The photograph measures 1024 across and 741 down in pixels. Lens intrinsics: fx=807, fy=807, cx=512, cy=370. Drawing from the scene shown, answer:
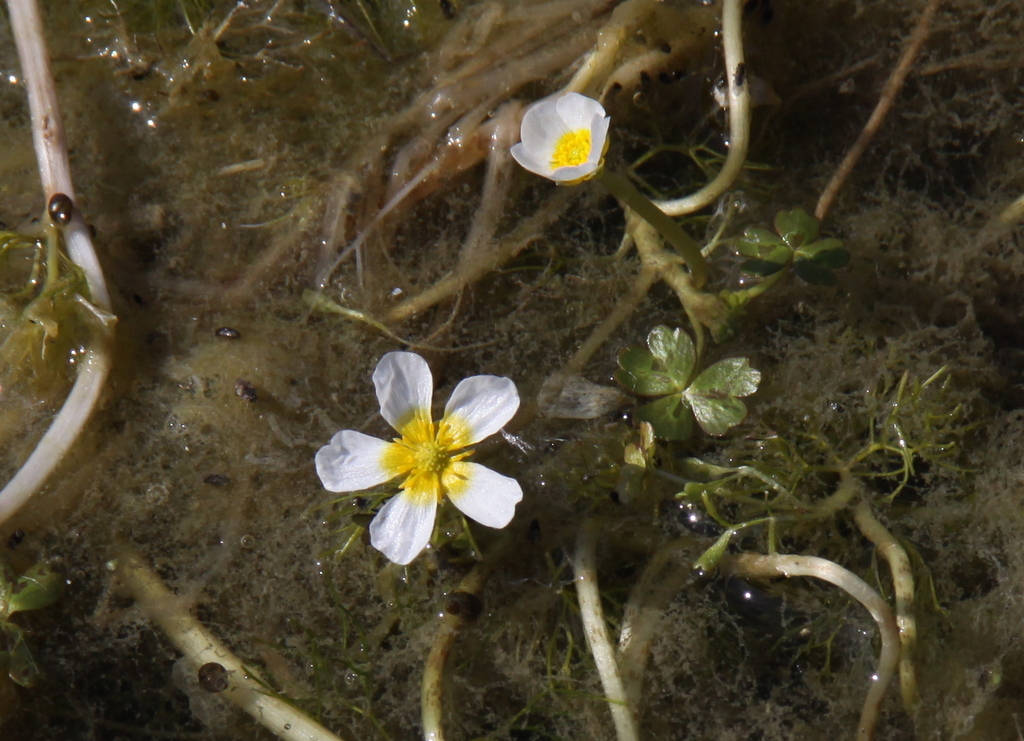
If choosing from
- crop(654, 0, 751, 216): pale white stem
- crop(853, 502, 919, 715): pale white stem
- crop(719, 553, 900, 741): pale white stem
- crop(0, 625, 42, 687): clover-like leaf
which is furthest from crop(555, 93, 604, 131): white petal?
crop(0, 625, 42, 687): clover-like leaf

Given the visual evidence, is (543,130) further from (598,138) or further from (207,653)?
(207,653)

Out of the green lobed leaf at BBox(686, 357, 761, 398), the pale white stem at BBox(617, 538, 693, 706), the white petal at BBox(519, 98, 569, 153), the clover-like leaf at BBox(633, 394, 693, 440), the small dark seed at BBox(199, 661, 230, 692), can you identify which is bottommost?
the pale white stem at BBox(617, 538, 693, 706)

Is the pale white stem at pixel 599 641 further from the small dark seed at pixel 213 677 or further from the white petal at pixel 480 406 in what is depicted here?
the small dark seed at pixel 213 677

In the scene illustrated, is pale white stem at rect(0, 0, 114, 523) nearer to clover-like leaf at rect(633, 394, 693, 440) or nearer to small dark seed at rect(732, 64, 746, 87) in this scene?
clover-like leaf at rect(633, 394, 693, 440)

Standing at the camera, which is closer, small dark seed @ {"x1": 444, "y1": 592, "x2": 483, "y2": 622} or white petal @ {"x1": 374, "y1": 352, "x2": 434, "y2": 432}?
white petal @ {"x1": 374, "y1": 352, "x2": 434, "y2": 432}

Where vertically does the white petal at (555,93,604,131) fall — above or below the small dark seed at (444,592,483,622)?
above

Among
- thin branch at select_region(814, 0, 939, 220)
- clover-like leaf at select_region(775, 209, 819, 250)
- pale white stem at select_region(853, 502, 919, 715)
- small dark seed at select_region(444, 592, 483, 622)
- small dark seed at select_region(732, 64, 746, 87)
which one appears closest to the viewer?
pale white stem at select_region(853, 502, 919, 715)
